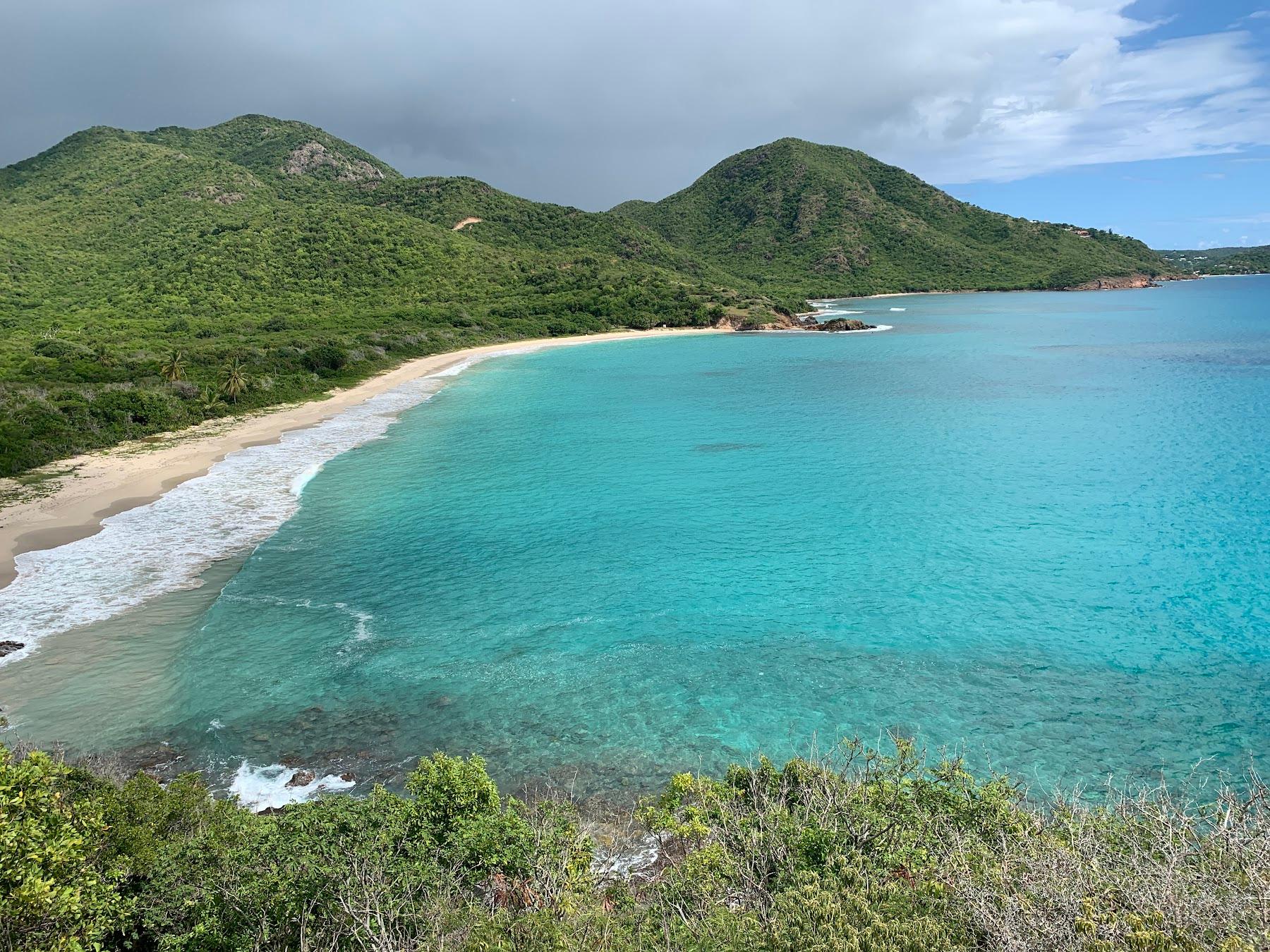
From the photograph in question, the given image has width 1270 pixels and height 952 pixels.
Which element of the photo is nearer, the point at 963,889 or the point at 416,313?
the point at 963,889

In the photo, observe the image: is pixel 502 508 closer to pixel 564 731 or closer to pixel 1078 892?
pixel 564 731

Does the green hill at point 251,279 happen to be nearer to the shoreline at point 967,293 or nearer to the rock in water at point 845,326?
the rock in water at point 845,326

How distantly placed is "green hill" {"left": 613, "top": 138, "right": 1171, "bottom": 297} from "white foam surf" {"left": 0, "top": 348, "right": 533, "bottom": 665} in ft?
409

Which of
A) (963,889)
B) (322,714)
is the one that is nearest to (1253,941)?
(963,889)

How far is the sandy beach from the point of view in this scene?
75.3 ft

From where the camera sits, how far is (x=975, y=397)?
4541cm

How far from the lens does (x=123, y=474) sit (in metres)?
29.2

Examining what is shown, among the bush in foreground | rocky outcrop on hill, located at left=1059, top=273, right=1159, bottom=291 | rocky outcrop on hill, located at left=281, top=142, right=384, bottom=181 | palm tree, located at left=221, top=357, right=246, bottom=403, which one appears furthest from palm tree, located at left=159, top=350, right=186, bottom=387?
rocky outcrop on hill, located at left=1059, top=273, right=1159, bottom=291

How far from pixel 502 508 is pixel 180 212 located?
104 m

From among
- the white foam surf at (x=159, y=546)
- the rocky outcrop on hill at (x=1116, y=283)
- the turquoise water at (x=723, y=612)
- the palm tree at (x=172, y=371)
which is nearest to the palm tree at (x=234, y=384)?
the palm tree at (x=172, y=371)

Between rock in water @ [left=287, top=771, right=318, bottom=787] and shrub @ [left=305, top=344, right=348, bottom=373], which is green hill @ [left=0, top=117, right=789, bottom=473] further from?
rock in water @ [left=287, top=771, right=318, bottom=787]

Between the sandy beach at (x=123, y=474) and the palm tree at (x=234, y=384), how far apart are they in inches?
83.8

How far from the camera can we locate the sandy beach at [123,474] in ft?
75.3

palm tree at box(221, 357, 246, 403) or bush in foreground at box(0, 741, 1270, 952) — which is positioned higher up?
palm tree at box(221, 357, 246, 403)
